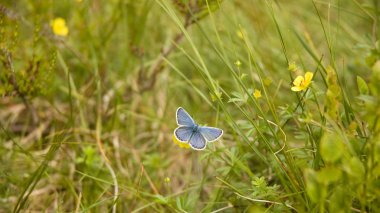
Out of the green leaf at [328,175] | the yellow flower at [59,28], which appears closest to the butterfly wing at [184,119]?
the green leaf at [328,175]

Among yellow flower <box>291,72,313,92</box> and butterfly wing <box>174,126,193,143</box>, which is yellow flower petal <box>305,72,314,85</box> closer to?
yellow flower <box>291,72,313,92</box>

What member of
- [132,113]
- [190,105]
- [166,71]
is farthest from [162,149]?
[166,71]

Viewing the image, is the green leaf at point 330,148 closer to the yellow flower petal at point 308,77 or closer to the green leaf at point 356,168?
the green leaf at point 356,168

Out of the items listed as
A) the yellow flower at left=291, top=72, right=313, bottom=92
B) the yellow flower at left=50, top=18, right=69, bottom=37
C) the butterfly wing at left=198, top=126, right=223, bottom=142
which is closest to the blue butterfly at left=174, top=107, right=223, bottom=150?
the butterfly wing at left=198, top=126, right=223, bottom=142

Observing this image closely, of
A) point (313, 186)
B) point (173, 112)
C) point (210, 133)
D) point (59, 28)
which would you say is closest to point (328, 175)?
point (313, 186)

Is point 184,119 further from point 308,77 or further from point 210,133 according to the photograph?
point 308,77
